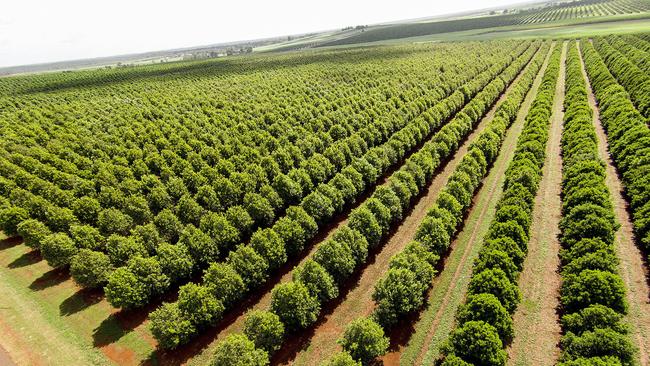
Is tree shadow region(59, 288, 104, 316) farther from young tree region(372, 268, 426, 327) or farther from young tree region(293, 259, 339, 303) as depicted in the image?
young tree region(372, 268, 426, 327)

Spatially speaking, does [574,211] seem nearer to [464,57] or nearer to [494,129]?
[494,129]

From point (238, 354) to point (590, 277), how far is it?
117ft

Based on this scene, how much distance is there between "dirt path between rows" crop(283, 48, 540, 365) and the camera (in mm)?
32781

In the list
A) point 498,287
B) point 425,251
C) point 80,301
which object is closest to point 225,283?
point 80,301

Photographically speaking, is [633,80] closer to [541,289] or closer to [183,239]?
[541,289]

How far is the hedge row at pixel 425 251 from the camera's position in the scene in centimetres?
3222

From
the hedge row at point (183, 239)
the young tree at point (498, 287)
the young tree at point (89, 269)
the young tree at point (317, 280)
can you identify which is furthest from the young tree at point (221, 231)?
the young tree at point (498, 287)

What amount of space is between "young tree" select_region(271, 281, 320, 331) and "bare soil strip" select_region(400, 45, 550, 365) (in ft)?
30.6

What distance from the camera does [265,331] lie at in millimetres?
29906

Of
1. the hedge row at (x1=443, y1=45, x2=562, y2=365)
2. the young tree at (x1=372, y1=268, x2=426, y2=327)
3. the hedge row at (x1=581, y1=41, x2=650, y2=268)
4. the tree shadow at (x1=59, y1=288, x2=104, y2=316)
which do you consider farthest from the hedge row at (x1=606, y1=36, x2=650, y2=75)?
the tree shadow at (x1=59, y1=288, x2=104, y2=316)

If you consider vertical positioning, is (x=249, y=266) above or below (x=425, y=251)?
A: below

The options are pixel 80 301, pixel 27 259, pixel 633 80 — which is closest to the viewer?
pixel 80 301

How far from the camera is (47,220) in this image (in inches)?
1891

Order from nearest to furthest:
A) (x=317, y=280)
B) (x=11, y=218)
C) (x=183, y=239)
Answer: (x=317, y=280) → (x=183, y=239) → (x=11, y=218)
